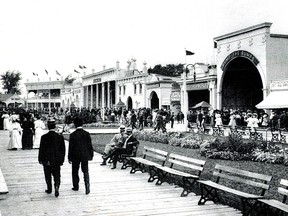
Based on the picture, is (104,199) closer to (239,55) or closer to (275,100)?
(275,100)

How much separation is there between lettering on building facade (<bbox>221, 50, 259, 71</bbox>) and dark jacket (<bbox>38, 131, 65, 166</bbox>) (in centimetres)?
2519

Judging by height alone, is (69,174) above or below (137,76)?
below

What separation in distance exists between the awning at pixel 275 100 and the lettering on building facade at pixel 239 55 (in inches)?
143

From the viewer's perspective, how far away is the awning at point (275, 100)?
26273 mm

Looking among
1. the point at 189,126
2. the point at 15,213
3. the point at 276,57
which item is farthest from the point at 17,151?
the point at 276,57

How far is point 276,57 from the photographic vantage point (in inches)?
1197

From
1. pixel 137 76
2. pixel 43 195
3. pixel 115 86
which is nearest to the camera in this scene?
pixel 43 195

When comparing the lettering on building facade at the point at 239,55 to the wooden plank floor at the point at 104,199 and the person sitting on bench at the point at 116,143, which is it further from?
the wooden plank floor at the point at 104,199

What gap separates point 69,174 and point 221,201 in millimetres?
4686

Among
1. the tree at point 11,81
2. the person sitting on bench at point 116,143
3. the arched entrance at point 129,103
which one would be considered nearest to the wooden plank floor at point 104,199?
the person sitting on bench at point 116,143

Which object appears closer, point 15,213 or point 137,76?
point 15,213

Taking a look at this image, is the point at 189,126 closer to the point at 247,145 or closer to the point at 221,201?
the point at 247,145

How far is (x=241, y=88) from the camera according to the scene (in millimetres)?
36062

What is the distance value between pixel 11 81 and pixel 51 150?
345 ft
